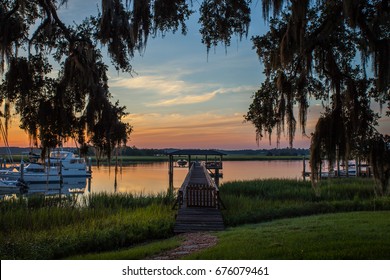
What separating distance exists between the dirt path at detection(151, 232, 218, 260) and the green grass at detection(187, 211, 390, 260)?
344 millimetres

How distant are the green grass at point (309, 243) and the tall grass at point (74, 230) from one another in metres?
3.04

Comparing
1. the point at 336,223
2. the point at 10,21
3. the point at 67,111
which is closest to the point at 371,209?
the point at 336,223

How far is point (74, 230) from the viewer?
535 inches

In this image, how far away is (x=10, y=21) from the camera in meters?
9.99

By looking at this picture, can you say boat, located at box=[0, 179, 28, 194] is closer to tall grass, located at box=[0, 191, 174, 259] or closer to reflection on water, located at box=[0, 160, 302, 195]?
reflection on water, located at box=[0, 160, 302, 195]

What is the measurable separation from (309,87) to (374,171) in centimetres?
286

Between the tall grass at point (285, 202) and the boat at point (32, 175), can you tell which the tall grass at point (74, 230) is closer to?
the tall grass at point (285, 202)

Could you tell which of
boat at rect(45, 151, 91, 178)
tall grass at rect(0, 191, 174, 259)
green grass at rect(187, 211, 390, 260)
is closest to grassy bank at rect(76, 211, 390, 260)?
green grass at rect(187, 211, 390, 260)

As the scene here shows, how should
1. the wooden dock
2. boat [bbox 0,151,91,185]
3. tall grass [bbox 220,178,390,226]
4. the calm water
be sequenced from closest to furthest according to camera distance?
the wooden dock, tall grass [bbox 220,178,390,226], boat [bbox 0,151,91,185], the calm water

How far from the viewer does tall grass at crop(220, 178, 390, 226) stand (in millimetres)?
18406

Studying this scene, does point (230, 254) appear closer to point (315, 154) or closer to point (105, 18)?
point (315, 154)

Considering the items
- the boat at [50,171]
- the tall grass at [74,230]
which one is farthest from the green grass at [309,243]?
the boat at [50,171]

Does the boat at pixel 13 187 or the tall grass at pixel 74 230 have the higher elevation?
the tall grass at pixel 74 230

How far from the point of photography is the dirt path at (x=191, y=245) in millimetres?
10033
